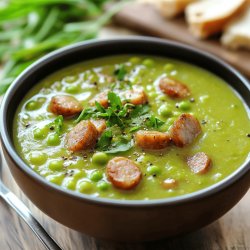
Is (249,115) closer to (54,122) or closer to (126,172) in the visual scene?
(126,172)

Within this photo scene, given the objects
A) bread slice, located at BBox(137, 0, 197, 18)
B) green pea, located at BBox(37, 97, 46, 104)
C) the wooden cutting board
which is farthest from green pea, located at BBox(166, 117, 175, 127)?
bread slice, located at BBox(137, 0, 197, 18)

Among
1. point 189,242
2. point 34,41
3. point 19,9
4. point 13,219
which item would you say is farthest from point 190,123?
point 19,9

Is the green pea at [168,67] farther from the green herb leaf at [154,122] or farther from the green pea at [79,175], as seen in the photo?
the green pea at [79,175]

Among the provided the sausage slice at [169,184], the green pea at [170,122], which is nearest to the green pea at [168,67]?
the green pea at [170,122]

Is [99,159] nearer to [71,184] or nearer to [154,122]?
[71,184]

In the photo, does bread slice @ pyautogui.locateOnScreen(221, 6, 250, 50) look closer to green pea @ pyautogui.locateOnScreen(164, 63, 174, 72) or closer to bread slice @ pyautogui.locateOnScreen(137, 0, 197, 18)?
bread slice @ pyautogui.locateOnScreen(137, 0, 197, 18)

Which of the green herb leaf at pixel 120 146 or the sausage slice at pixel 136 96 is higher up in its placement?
the sausage slice at pixel 136 96
